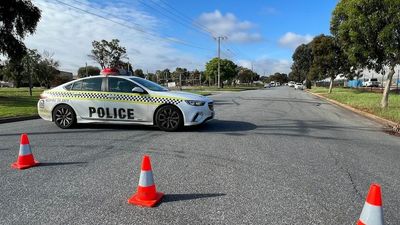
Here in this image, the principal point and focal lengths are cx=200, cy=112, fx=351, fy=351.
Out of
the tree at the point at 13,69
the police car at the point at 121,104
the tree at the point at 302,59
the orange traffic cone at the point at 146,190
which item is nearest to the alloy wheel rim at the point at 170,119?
the police car at the point at 121,104

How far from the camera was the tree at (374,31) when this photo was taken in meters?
15.0

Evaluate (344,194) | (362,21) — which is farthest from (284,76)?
(344,194)

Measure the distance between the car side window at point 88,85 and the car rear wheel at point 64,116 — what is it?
23.6 inches

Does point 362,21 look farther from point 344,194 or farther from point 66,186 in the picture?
point 66,186

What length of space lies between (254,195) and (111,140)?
14.6ft

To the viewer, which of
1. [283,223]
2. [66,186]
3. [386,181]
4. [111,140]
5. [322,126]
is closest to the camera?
[283,223]

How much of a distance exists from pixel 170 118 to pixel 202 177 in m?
4.10

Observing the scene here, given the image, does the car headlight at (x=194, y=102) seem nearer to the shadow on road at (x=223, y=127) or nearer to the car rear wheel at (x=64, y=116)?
the shadow on road at (x=223, y=127)

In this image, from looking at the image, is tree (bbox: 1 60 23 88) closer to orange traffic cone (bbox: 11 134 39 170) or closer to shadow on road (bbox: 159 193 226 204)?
orange traffic cone (bbox: 11 134 39 170)

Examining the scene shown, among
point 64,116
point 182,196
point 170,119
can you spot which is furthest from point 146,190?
point 64,116

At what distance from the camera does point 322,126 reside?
11078 millimetres

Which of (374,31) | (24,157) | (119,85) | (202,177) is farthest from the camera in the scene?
(374,31)

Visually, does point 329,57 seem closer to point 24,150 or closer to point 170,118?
point 170,118

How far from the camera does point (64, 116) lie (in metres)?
9.64
